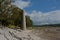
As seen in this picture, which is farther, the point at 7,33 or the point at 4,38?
the point at 7,33

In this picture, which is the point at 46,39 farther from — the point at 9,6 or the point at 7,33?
the point at 9,6

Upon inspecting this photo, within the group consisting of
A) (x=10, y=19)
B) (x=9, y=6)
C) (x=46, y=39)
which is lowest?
(x=46, y=39)

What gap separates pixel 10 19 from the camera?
34.9 metres

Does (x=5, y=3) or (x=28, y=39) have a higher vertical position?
(x=5, y=3)

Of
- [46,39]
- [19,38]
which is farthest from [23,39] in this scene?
[46,39]

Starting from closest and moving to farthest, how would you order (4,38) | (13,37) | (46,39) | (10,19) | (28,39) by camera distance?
(4,38) → (13,37) → (28,39) → (46,39) → (10,19)

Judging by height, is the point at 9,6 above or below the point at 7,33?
above

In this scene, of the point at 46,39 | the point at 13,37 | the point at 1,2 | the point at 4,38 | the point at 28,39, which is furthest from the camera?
the point at 1,2

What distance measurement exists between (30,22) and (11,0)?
825cm

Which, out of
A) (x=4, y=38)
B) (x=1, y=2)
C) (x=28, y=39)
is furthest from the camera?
(x=1, y=2)

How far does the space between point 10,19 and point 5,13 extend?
229 centimetres

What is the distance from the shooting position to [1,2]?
106 ft

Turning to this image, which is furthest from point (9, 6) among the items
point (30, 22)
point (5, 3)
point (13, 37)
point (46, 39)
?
point (13, 37)

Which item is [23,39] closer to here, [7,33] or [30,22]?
[7,33]
